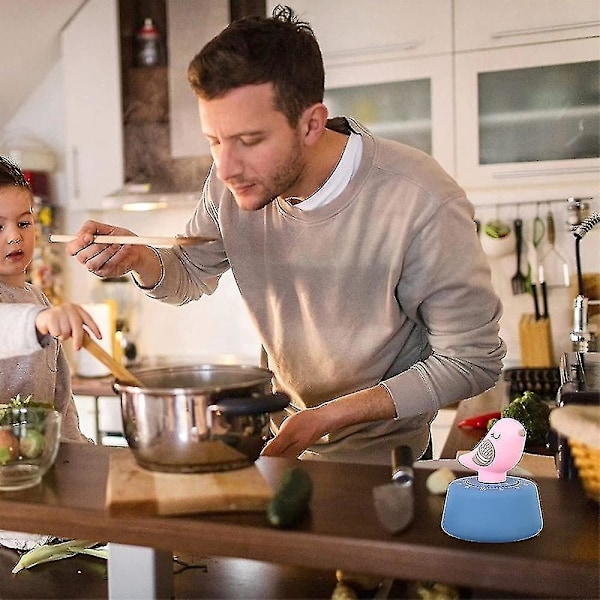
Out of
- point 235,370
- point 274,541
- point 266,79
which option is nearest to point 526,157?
point 266,79

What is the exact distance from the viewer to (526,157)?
2.72 m

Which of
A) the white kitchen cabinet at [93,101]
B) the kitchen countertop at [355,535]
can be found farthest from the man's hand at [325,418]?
the white kitchen cabinet at [93,101]

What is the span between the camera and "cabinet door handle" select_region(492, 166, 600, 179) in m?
2.67

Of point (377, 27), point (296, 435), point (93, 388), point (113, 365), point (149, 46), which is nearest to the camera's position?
point (113, 365)

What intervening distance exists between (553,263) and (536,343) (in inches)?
12.9

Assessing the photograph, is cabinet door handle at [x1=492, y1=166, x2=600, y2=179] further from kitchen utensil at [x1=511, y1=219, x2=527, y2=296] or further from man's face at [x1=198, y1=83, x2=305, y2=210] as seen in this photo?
man's face at [x1=198, y1=83, x2=305, y2=210]

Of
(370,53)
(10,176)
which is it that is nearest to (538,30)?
(370,53)

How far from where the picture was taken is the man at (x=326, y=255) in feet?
3.84

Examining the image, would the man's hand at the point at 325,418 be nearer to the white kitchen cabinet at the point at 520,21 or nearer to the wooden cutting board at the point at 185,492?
the wooden cutting board at the point at 185,492

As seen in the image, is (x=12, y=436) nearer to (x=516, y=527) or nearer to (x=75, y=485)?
(x=75, y=485)

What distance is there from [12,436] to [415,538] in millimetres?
483

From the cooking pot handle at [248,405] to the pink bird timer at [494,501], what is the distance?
0.66 ft

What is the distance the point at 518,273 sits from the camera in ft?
9.75

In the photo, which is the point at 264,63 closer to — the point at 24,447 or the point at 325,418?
the point at 325,418
